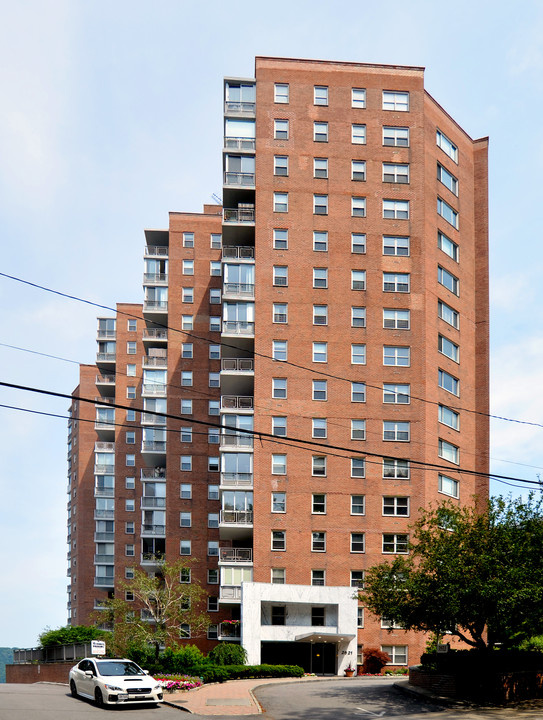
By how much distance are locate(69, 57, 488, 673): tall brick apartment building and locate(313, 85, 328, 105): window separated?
0.34ft

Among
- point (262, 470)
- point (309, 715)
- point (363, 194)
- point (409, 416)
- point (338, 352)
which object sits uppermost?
point (363, 194)

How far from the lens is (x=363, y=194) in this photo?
207ft

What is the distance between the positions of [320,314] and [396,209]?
9.63 m

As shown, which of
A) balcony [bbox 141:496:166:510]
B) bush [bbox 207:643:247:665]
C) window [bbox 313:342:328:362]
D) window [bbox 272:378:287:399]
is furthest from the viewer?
balcony [bbox 141:496:166:510]

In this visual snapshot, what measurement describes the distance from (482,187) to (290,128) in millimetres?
16929

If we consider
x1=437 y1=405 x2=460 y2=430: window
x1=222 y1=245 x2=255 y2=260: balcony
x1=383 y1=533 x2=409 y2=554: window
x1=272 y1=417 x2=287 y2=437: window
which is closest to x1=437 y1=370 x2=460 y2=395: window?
x1=437 y1=405 x2=460 y2=430: window

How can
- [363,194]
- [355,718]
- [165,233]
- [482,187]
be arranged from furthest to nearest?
[165,233] < [482,187] < [363,194] < [355,718]

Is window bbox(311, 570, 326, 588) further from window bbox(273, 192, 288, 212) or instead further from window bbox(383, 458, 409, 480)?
window bbox(273, 192, 288, 212)

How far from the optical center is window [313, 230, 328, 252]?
204ft

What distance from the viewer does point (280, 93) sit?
64062 mm

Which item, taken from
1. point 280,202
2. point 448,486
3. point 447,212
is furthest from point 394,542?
point 447,212

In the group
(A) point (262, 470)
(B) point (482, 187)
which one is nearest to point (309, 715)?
(A) point (262, 470)

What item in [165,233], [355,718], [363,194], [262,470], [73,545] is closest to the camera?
[355,718]

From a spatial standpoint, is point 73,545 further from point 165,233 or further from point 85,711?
point 85,711
